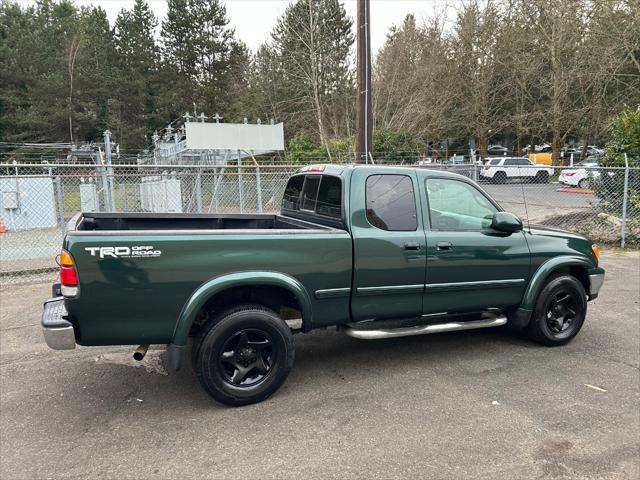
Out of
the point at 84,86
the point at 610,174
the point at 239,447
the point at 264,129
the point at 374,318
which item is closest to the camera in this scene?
the point at 239,447

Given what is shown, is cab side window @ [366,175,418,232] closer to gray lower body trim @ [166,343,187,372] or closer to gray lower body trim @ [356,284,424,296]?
gray lower body trim @ [356,284,424,296]

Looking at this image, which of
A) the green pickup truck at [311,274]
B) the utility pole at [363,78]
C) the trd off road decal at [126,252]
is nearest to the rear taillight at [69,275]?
the green pickup truck at [311,274]

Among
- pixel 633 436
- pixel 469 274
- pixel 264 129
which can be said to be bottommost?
pixel 633 436

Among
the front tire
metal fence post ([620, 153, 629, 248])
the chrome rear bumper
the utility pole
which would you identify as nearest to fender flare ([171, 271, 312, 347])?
the chrome rear bumper

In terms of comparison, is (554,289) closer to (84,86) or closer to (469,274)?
(469,274)

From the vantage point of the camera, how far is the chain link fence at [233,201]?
9.35 metres

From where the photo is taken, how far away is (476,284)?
4395 mm

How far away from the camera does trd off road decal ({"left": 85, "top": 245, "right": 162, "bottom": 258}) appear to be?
10.4 ft

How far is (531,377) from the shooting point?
4.20m

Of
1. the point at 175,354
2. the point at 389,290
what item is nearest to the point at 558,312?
the point at 389,290

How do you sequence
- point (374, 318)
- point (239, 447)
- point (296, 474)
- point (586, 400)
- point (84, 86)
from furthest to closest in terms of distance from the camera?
1. point (84, 86)
2. point (374, 318)
3. point (586, 400)
4. point (239, 447)
5. point (296, 474)

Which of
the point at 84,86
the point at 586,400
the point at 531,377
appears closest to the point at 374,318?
the point at 531,377

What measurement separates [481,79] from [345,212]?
1177 inches

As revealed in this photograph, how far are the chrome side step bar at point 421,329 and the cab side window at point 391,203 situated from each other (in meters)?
0.88
